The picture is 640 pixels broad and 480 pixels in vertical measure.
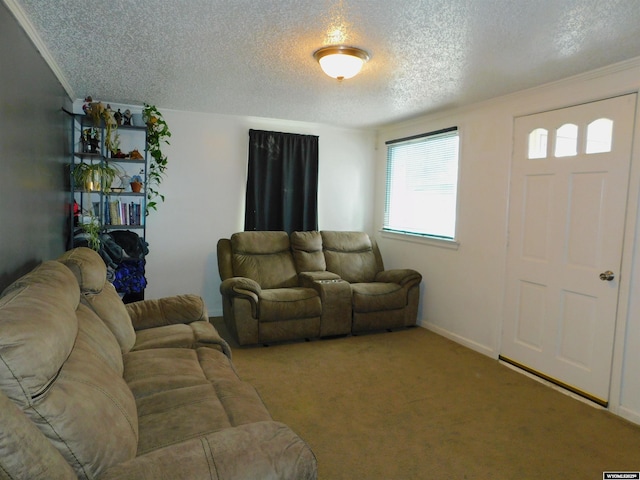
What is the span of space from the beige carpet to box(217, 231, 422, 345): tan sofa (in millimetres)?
287

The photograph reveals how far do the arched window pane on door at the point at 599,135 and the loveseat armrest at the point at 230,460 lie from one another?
2890mm

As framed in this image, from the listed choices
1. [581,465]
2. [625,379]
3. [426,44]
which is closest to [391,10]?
[426,44]

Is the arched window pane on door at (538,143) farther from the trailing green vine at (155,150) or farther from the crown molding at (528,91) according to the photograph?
the trailing green vine at (155,150)

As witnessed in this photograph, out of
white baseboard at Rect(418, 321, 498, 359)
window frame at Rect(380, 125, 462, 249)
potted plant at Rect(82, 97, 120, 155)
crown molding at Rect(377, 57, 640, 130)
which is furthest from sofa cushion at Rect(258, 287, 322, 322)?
crown molding at Rect(377, 57, 640, 130)

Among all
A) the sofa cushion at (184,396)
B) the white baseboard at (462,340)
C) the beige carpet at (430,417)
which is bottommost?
the beige carpet at (430,417)

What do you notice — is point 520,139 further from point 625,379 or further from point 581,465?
point 581,465

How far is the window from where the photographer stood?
4402mm

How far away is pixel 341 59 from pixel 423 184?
8.05 ft

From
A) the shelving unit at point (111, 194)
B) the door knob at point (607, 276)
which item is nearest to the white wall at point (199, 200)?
the shelving unit at point (111, 194)

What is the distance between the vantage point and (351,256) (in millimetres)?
5008

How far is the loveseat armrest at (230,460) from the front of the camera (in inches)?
44.6

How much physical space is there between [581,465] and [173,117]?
180 inches

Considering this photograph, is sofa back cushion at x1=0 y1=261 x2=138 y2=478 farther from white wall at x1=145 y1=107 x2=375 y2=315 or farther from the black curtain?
the black curtain

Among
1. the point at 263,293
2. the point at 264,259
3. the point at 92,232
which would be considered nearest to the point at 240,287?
the point at 263,293
